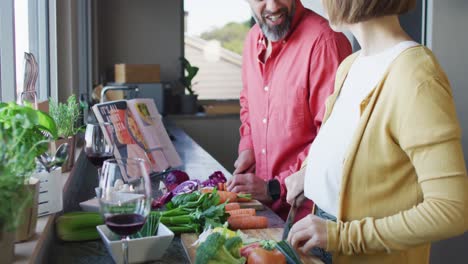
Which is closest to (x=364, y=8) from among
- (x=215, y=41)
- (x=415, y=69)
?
(x=415, y=69)

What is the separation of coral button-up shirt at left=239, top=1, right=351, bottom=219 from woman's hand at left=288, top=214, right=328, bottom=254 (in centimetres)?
84

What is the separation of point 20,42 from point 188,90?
Result: 11.4 feet

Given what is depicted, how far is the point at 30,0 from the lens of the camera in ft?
9.06

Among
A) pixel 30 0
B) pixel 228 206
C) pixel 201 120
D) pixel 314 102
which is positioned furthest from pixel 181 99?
pixel 228 206

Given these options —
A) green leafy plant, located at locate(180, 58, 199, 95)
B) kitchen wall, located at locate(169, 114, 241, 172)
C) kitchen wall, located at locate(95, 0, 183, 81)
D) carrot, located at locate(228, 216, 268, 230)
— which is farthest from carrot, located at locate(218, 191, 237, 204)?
kitchen wall, located at locate(95, 0, 183, 81)

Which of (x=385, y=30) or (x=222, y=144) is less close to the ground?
(x=385, y=30)

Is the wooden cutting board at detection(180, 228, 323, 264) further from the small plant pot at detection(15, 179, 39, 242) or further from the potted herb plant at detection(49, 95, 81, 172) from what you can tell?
the potted herb plant at detection(49, 95, 81, 172)

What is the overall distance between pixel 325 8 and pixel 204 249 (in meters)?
0.66

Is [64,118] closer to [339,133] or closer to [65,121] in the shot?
[65,121]

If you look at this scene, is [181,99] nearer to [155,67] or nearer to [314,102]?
[155,67]

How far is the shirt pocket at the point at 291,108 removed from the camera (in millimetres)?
2338

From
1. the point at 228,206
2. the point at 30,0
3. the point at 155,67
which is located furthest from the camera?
the point at 155,67

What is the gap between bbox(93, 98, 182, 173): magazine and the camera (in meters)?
2.33

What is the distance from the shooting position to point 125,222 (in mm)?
1201
